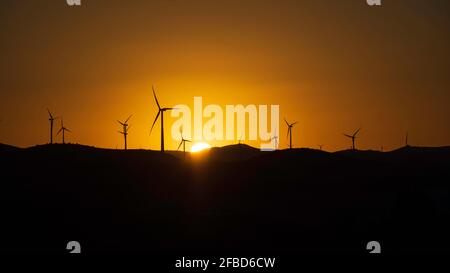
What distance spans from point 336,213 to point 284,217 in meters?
11.0

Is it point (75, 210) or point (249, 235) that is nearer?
point (249, 235)

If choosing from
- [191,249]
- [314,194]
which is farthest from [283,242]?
[314,194]

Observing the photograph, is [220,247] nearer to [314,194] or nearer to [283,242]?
[283,242]

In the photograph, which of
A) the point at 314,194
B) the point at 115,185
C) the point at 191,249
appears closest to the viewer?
the point at 191,249

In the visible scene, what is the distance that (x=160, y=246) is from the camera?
127375mm
